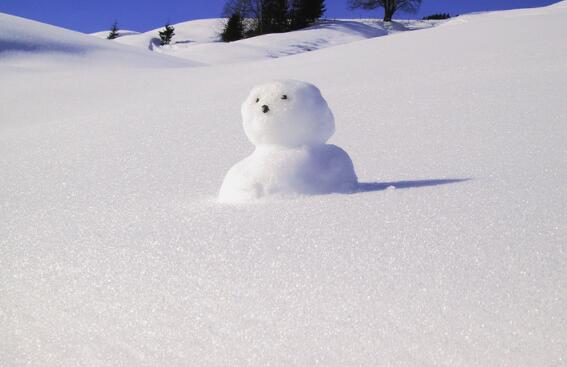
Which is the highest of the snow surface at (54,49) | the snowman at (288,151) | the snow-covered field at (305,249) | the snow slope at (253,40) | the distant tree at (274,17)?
the distant tree at (274,17)

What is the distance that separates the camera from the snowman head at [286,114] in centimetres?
238

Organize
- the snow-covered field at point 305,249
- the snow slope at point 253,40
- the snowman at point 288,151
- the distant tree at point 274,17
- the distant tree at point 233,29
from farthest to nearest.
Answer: the distant tree at point 274,17 → the distant tree at point 233,29 → the snow slope at point 253,40 → the snowman at point 288,151 → the snow-covered field at point 305,249

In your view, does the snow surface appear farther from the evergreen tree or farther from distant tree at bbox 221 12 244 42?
the evergreen tree

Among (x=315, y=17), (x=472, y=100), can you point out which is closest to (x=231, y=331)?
(x=472, y=100)

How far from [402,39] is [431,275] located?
754 cm

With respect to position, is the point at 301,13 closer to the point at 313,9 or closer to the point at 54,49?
the point at 313,9

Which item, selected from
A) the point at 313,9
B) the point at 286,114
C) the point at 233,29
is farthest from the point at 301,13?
the point at 286,114

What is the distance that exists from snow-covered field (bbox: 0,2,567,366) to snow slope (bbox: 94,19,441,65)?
12.7 m

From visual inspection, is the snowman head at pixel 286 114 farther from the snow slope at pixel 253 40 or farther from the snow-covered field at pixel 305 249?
the snow slope at pixel 253 40

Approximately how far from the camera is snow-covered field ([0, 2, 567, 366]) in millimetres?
1165

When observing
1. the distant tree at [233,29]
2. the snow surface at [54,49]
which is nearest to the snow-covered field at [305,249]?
the snow surface at [54,49]

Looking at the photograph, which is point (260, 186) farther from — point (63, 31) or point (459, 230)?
point (63, 31)

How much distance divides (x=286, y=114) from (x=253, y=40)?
54.0ft

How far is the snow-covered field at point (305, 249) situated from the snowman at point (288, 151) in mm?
136
